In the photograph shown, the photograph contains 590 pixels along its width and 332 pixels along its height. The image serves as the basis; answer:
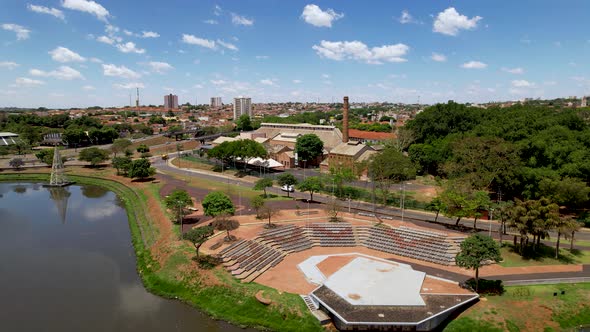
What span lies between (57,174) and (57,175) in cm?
41

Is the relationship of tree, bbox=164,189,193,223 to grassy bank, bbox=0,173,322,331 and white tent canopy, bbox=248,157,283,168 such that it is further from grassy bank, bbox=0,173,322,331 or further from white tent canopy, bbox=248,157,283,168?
white tent canopy, bbox=248,157,283,168

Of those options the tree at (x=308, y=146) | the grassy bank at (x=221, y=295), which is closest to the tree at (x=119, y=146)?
the tree at (x=308, y=146)

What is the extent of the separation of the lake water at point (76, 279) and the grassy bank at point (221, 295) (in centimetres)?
73

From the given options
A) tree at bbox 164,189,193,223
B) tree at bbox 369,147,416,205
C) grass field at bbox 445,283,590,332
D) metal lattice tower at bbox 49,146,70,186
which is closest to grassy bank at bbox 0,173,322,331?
tree at bbox 164,189,193,223

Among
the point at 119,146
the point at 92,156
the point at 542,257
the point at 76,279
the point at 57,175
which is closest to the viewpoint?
the point at 76,279

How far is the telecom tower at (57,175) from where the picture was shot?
64000mm

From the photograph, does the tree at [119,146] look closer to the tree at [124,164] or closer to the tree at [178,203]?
the tree at [124,164]

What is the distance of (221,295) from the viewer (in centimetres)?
2542

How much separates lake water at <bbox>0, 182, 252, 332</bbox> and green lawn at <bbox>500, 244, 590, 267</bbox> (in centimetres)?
2296

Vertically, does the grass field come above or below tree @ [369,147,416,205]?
below

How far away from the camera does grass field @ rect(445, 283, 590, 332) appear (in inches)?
854

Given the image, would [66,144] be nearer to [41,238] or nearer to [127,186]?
[127,186]

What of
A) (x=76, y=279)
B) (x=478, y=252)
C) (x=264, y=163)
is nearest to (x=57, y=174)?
(x=264, y=163)

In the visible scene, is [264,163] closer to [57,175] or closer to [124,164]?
[124,164]
